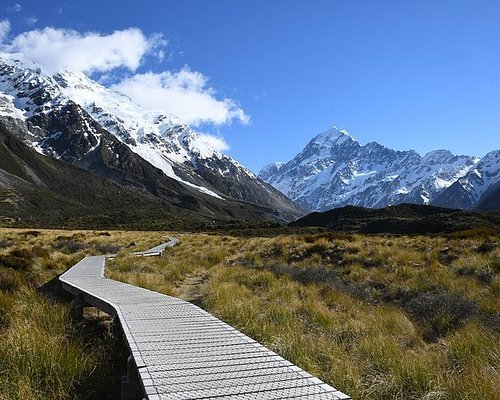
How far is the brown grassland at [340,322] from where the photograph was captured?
17.2ft

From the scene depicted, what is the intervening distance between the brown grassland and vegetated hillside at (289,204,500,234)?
74.9 feet

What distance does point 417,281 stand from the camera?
493 inches

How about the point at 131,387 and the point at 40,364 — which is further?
the point at 40,364

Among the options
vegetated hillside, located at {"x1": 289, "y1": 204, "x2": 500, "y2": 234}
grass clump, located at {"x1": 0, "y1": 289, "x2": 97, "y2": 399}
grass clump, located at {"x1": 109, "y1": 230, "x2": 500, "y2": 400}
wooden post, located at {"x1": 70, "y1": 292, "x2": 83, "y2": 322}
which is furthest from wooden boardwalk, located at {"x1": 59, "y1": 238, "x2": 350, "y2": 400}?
vegetated hillside, located at {"x1": 289, "y1": 204, "x2": 500, "y2": 234}

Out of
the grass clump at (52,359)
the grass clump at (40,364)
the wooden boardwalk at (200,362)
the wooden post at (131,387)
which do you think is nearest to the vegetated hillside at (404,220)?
the wooden boardwalk at (200,362)

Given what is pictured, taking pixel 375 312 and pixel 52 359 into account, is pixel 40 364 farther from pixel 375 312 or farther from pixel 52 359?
pixel 375 312

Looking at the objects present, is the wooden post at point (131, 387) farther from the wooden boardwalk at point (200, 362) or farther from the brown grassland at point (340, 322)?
the brown grassland at point (340, 322)

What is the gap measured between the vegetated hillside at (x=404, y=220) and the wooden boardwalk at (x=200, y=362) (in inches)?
1245

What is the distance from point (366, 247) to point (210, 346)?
14.6 meters

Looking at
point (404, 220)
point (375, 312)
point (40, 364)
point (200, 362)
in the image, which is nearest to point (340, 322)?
point (375, 312)

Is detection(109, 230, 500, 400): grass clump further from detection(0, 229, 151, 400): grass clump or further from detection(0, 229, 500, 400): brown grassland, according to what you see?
detection(0, 229, 151, 400): grass clump

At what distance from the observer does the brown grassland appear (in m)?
5.24

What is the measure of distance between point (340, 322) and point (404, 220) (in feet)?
230

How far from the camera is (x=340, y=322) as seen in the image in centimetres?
876
